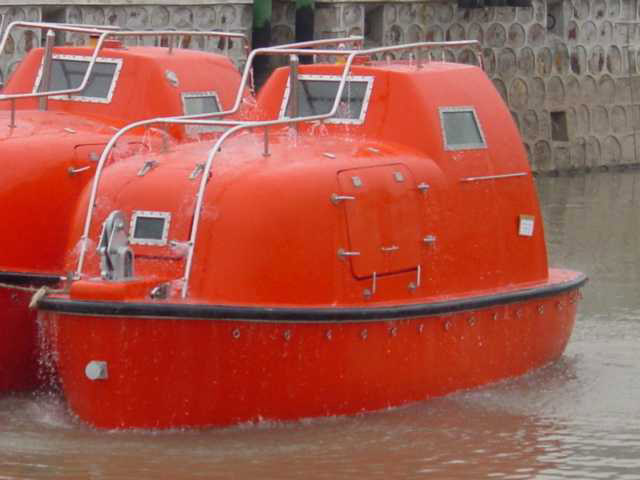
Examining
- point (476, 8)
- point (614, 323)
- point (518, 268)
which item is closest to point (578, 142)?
point (476, 8)

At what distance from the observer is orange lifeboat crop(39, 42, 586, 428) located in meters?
10.0

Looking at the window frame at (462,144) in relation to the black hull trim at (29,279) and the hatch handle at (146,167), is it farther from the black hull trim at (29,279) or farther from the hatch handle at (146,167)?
the black hull trim at (29,279)

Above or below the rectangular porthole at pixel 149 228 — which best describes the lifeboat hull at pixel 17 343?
below

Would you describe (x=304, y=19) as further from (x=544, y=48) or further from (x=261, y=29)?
(x=544, y=48)

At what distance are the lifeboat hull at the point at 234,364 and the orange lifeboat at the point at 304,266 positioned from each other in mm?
10

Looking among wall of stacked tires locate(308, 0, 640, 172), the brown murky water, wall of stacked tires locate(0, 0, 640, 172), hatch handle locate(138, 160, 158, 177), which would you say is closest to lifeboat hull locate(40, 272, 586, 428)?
the brown murky water

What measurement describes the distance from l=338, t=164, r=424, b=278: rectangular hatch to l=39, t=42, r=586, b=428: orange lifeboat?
1 centimetres

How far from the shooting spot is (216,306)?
991 cm

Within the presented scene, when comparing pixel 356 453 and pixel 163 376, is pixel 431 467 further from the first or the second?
pixel 163 376

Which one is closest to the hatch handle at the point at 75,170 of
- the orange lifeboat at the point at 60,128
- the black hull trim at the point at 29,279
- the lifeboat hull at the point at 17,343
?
Result: the orange lifeboat at the point at 60,128

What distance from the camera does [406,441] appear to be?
1039cm

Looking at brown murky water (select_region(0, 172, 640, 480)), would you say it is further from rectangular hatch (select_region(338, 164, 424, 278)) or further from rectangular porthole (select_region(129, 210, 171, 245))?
rectangular porthole (select_region(129, 210, 171, 245))

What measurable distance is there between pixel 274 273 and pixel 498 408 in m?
1.97

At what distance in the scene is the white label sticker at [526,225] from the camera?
1211cm
